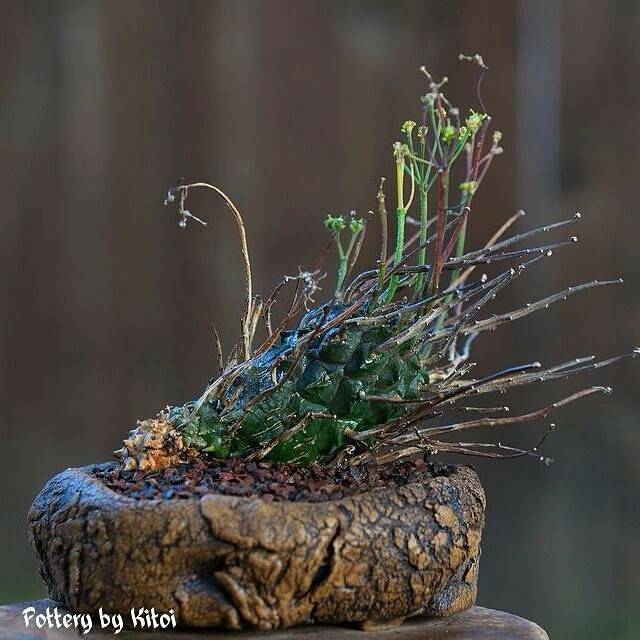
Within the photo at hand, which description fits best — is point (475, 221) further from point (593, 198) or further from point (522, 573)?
point (522, 573)

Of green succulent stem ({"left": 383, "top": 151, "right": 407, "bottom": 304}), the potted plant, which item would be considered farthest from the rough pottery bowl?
green succulent stem ({"left": 383, "top": 151, "right": 407, "bottom": 304})

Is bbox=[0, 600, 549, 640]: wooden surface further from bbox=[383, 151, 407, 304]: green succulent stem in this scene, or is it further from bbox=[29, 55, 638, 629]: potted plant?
bbox=[383, 151, 407, 304]: green succulent stem

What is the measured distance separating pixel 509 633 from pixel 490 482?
69 cm

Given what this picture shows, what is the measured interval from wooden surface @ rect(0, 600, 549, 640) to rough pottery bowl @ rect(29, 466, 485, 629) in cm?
1

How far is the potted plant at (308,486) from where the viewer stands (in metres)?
0.68

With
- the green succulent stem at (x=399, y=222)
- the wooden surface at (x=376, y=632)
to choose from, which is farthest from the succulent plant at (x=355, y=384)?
the wooden surface at (x=376, y=632)

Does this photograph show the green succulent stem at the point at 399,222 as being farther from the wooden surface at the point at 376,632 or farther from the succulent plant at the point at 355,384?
the wooden surface at the point at 376,632

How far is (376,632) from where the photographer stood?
733 millimetres

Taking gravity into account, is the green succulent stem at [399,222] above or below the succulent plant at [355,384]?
above

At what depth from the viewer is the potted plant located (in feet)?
2.24

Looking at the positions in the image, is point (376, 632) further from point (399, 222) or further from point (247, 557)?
point (399, 222)

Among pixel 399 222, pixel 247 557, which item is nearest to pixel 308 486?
pixel 247 557

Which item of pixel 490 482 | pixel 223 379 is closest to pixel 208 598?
pixel 223 379

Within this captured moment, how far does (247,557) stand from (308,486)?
0.31 feet
